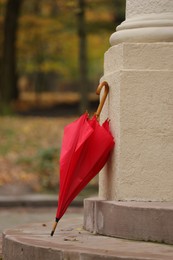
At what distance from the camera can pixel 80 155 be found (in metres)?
7.71

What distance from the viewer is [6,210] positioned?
14.7 m

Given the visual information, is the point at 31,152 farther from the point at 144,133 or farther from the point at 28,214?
the point at 144,133

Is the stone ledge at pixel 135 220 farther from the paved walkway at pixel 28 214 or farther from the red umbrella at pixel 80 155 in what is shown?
the paved walkway at pixel 28 214

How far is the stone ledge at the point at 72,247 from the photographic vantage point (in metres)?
6.42

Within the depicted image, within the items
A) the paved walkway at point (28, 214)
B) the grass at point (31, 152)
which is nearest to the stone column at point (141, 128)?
the paved walkway at point (28, 214)

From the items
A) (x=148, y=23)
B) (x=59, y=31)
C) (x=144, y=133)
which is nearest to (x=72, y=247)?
(x=144, y=133)

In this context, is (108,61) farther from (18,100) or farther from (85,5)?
(18,100)

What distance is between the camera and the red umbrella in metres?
7.69

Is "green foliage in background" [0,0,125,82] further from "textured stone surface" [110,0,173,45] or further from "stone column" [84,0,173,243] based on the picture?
"stone column" [84,0,173,243]

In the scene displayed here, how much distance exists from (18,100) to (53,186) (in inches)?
827

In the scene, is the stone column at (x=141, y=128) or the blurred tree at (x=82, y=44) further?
the blurred tree at (x=82, y=44)

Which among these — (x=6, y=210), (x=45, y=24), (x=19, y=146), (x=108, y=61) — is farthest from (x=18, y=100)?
(x=108, y=61)

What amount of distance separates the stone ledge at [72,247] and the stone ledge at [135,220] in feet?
0.29

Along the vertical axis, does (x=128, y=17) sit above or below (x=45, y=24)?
below
